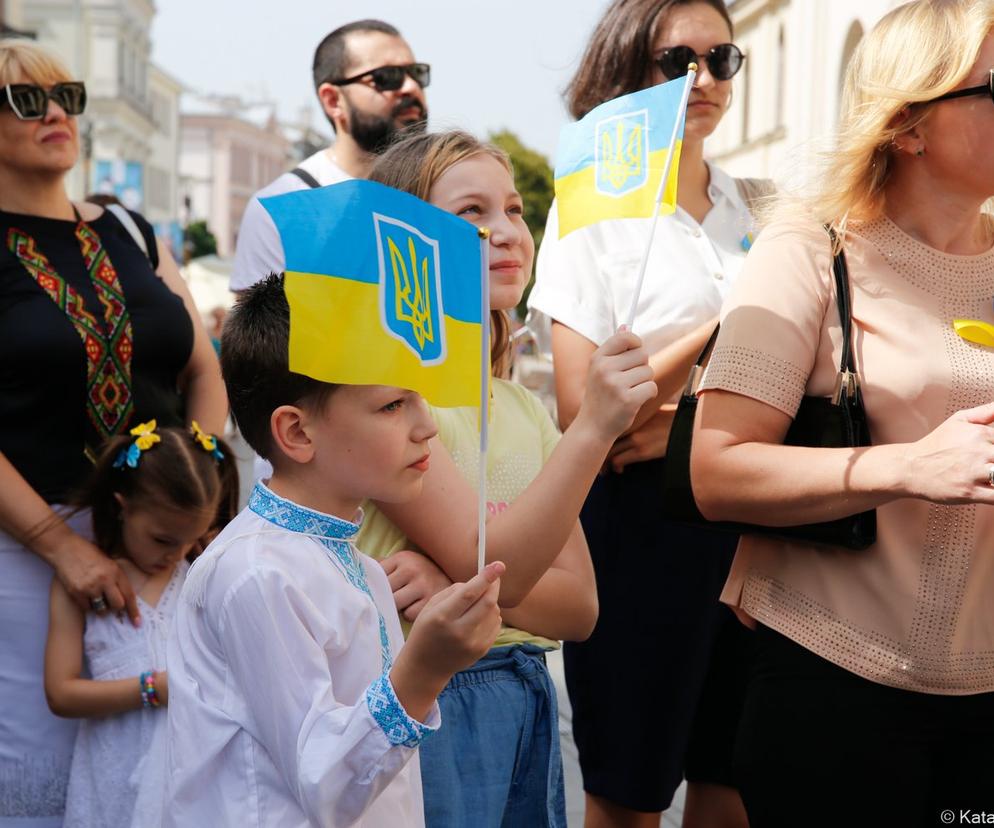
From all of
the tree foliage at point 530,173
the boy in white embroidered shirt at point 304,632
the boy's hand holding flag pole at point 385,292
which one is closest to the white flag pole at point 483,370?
the boy's hand holding flag pole at point 385,292

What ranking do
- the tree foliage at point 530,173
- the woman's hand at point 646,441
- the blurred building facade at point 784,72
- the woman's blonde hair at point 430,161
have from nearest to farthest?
the woman's blonde hair at point 430,161 → the woman's hand at point 646,441 → the blurred building facade at point 784,72 → the tree foliage at point 530,173

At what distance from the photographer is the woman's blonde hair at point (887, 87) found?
246 cm

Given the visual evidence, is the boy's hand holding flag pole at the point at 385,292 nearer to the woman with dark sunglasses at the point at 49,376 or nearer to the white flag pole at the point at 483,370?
the white flag pole at the point at 483,370

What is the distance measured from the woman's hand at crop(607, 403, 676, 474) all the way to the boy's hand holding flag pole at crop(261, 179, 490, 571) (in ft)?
4.28

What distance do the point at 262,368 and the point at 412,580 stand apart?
48 centimetres

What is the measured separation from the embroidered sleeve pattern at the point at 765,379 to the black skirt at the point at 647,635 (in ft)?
2.97

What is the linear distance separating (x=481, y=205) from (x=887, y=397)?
2.67 ft

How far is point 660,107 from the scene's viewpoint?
251cm

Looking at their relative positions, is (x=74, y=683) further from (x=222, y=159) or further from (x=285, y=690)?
(x=222, y=159)

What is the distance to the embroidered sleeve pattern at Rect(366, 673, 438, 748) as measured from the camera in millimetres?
1895

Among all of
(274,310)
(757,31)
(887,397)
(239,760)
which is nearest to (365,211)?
(274,310)

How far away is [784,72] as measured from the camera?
34.1 m

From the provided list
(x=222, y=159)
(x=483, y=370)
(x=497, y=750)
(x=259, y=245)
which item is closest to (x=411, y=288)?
(x=483, y=370)

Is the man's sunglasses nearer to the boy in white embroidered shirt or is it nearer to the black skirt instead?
the boy in white embroidered shirt
